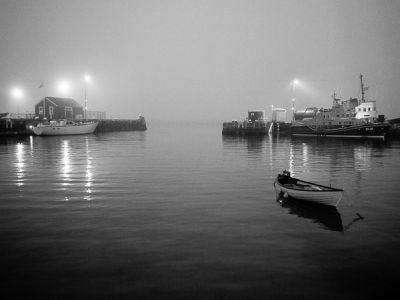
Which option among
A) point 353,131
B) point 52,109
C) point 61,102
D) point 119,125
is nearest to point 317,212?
point 353,131

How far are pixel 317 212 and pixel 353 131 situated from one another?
59129mm

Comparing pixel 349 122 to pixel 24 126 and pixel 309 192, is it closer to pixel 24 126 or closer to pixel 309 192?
pixel 309 192

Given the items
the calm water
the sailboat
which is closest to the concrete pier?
the sailboat

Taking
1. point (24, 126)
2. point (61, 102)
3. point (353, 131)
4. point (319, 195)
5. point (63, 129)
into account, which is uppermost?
point (61, 102)

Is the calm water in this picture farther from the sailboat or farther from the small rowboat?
the sailboat

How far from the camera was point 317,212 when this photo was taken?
14.7m

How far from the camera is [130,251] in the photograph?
33.6ft

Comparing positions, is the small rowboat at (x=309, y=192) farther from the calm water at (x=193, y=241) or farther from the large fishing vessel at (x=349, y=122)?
the large fishing vessel at (x=349, y=122)

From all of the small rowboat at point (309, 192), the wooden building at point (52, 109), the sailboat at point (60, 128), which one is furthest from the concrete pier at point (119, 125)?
the small rowboat at point (309, 192)

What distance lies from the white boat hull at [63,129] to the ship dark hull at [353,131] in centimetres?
5947

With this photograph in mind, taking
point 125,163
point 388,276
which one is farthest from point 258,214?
point 125,163

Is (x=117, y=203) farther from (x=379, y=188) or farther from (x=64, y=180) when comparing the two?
(x=379, y=188)

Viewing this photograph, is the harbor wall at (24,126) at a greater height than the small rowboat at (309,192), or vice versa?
the harbor wall at (24,126)

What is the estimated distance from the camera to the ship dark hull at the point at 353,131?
6316cm
